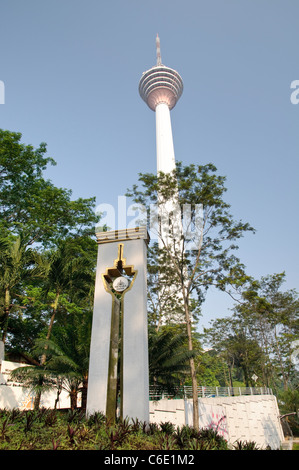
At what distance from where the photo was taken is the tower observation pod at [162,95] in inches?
2693

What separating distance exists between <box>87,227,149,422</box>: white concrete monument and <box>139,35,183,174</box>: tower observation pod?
59.3m

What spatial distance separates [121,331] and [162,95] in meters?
79.0

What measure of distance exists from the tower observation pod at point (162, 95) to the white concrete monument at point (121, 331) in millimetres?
59345

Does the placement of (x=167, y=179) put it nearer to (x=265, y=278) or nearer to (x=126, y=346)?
(x=126, y=346)

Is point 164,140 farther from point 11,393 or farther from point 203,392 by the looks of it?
point 11,393

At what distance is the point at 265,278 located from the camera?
2600 cm

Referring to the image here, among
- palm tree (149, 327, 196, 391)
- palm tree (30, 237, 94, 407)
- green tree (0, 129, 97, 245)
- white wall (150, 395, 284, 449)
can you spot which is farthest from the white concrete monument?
green tree (0, 129, 97, 245)

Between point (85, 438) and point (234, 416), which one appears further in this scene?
point (234, 416)

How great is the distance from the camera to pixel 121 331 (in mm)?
8383

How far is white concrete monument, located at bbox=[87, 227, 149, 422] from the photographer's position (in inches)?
285

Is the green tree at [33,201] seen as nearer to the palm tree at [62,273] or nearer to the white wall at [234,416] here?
the palm tree at [62,273]

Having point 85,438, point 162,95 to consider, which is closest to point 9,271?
point 85,438

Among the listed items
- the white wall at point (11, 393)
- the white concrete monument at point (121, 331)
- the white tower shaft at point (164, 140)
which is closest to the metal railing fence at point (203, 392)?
the white wall at point (11, 393)

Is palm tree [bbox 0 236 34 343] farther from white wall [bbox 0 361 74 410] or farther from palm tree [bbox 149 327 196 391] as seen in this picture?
palm tree [bbox 149 327 196 391]
